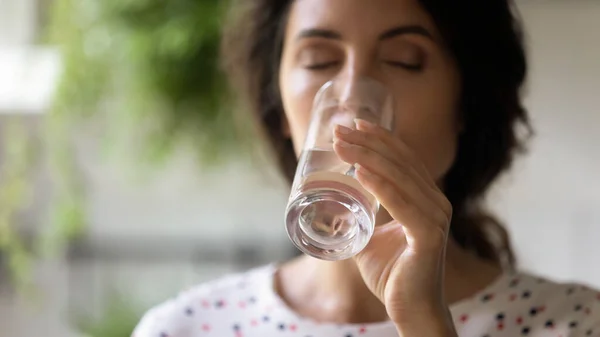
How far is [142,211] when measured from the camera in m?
1.70

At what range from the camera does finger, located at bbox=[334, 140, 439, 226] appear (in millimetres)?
602

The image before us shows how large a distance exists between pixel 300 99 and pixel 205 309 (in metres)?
0.32

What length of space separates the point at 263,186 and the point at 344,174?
3.26 ft

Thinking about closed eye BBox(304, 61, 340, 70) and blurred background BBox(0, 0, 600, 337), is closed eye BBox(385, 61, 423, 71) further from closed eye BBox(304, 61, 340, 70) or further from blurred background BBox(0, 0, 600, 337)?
blurred background BBox(0, 0, 600, 337)

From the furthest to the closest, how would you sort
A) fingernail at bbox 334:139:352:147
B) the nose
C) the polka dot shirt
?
the polka dot shirt < the nose < fingernail at bbox 334:139:352:147

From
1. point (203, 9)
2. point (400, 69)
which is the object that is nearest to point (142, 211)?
point (203, 9)

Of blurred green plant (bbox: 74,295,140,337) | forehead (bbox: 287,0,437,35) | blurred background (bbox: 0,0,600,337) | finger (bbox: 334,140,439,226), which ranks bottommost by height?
blurred green plant (bbox: 74,295,140,337)

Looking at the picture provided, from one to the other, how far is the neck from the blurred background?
0.39m

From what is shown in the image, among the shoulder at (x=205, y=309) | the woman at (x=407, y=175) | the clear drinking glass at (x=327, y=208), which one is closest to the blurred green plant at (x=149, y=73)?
the woman at (x=407, y=175)

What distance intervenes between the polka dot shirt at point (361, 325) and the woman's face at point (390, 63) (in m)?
0.17

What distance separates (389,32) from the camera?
0.81 m

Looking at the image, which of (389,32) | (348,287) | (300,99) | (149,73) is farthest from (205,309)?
(149,73)

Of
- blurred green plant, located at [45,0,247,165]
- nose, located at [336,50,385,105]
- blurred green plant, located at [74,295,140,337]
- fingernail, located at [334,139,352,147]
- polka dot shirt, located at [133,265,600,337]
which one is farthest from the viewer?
blurred green plant, located at [74,295,140,337]

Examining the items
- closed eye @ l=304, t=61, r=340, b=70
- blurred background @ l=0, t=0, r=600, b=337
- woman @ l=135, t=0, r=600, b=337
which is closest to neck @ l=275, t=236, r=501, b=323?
woman @ l=135, t=0, r=600, b=337
